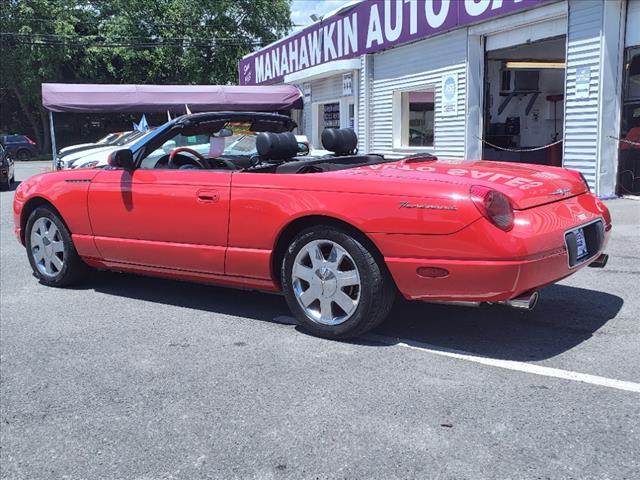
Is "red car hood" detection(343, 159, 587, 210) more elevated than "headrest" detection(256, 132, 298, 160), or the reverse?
"headrest" detection(256, 132, 298, 160)

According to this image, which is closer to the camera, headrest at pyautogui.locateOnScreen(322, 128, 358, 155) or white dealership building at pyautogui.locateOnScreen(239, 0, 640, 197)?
headrest at pyautogui.locateOnScreen(322, 128, 358, 155)

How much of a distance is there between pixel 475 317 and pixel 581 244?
3.16ft

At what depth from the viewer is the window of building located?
1505cm

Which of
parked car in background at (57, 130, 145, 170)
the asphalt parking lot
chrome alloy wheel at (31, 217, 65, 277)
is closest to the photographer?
the asphalt parking lot

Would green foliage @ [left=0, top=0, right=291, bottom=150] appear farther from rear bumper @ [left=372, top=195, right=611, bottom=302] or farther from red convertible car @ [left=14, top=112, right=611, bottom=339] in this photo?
rear bumper @ [left=372, top=195, right=611, bottom=302]

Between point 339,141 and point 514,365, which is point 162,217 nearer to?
point 339,141

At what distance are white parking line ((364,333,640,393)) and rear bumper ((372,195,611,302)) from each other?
0.36m

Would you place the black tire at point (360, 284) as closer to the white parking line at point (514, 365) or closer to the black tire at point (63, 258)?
the white parking line at point (514, 365)

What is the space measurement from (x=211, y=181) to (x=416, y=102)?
11.7 meters

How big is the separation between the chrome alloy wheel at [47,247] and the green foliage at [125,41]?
115ft

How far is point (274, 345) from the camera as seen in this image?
4.14 metres

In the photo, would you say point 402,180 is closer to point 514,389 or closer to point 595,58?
point 514,389

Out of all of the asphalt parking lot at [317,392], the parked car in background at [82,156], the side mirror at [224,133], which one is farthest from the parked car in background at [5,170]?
the side mirror at [224,133]

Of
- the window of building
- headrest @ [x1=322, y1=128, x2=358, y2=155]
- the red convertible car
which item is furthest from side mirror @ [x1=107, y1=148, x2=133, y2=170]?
the window of building
